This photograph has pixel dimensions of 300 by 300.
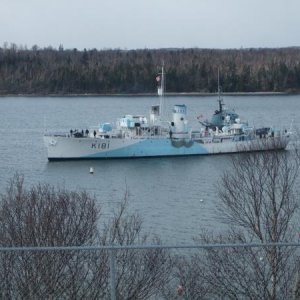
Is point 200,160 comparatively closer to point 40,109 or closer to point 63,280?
point 63,280

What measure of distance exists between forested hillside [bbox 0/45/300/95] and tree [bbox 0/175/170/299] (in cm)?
7602

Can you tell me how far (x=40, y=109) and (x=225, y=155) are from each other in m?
31.2

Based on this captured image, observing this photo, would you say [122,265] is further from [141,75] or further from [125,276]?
[141,75]

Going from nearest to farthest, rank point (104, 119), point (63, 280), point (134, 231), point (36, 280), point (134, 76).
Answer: point (36, 280)
point (63, 280)
point (134, 231)
point (104, 119)
point (134, 76)

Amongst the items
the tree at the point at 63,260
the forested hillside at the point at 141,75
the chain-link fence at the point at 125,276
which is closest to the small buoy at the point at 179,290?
the chain-link fence at the point at 125,276

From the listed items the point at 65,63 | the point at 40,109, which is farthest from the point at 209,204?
the point at 65,63

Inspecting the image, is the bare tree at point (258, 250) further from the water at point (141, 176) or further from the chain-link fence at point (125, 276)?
the water at point (141, 176)

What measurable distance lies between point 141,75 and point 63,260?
83421 mm

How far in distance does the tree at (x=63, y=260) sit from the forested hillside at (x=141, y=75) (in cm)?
7602

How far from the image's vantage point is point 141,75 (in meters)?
90.9

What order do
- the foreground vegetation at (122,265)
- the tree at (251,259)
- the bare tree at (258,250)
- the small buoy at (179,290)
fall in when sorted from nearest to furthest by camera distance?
the foreground vegetation at (122,265)
the small buoy at (179,290)
the tree at (251,259)
the bare tree at (258,250)

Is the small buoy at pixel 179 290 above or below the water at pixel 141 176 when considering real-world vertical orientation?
above

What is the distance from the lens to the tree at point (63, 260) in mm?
7598

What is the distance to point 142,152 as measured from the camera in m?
36.0
